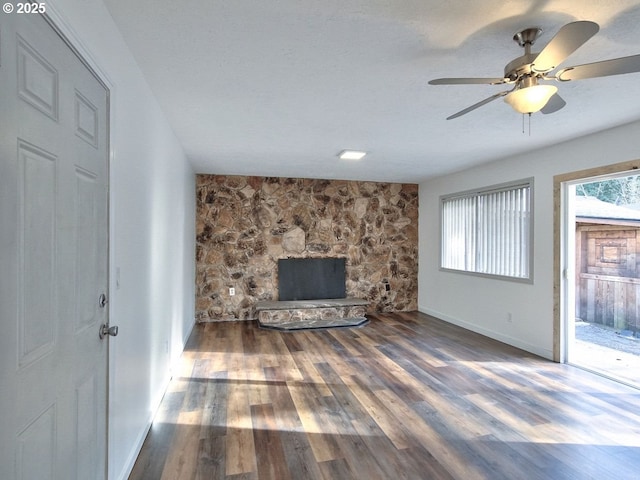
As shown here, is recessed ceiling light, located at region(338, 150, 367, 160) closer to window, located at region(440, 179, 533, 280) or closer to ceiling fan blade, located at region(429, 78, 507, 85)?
window, located at region(440, 179, 533, 280)

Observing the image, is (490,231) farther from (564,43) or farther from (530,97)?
(564,43)

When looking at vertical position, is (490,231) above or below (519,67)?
below

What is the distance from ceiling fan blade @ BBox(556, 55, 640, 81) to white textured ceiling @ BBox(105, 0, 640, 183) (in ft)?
0.81

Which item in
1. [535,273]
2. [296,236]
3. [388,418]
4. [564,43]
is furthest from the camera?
[296,236]

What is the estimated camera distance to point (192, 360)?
377 cm

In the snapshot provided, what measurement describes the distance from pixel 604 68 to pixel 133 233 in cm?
263

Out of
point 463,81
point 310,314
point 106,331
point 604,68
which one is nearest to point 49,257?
point 106,331

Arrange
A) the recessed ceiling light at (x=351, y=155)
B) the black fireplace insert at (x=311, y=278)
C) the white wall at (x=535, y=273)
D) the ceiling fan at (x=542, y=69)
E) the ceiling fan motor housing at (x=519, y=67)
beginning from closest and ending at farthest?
1. the ceiling fan at (x=542, y=69)
2. the ceiling fan motor housing at (x=519, y=67)
3. the white wall at (x=535, y=273)
4. the recessed ceiling light at (x=351, y=155)
5. the black fireplace insert at (x=311, y=278)

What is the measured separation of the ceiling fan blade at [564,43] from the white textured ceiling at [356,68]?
8.7 inches

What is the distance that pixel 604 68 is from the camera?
163 cm

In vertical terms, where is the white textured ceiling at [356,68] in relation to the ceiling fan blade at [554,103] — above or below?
above

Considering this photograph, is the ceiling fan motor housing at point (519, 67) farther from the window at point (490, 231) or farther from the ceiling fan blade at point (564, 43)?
the window at point (490, 231)

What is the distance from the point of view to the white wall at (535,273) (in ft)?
11.2

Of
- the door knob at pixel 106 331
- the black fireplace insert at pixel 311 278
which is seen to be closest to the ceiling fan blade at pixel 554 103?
the door knob at pixel 106 331
